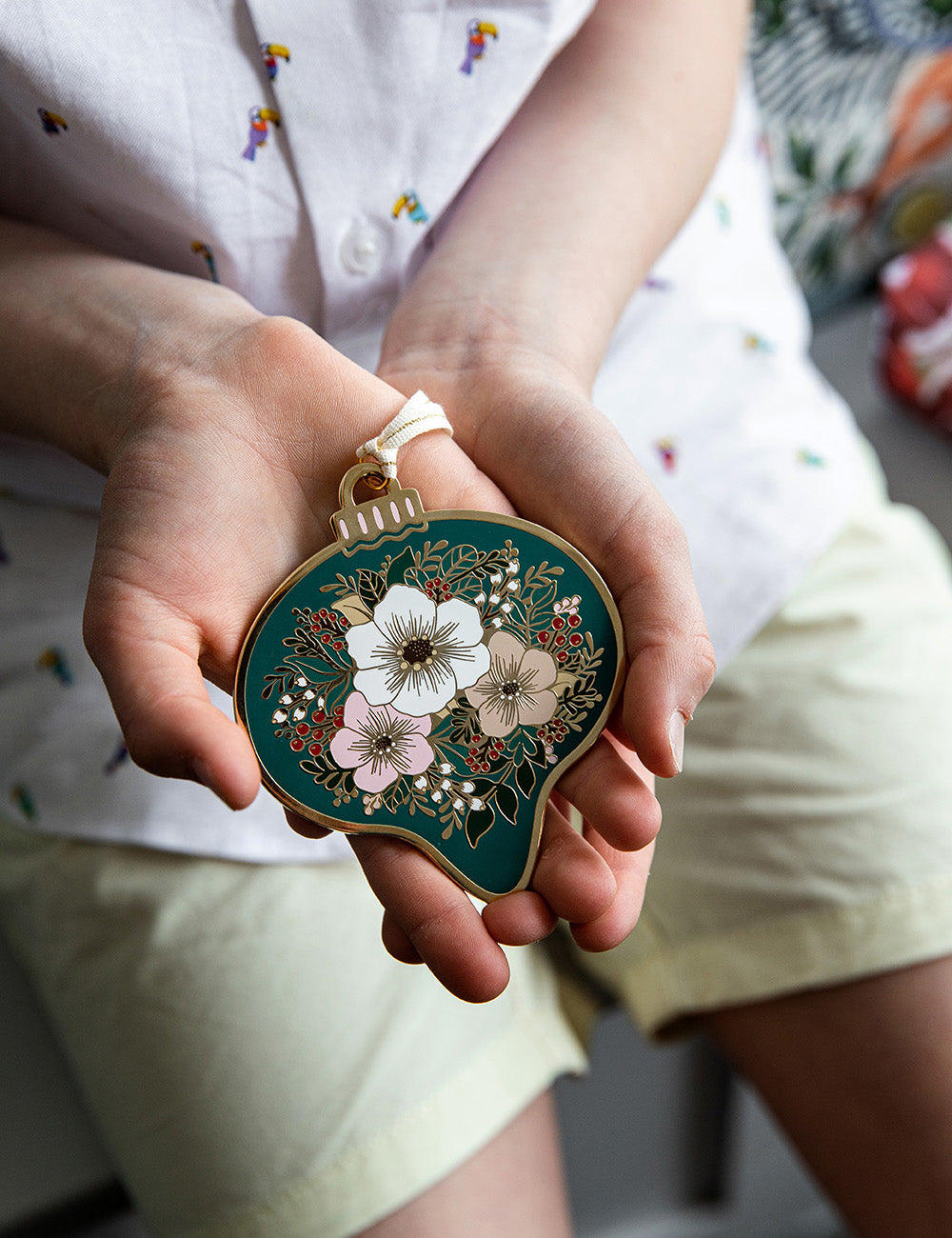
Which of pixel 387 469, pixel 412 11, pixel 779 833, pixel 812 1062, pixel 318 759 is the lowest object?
pixel 812 1062

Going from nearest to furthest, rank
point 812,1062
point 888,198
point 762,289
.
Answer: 1. point 812,1062
2. point 762,289
3. point 888,198

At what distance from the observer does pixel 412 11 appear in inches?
21.5

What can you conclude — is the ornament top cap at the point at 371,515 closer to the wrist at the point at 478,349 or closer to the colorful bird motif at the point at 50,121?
the wrist at the point at 478,349

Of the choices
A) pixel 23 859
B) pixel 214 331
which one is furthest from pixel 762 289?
pixel 23 859

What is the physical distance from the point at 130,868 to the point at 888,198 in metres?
1.13

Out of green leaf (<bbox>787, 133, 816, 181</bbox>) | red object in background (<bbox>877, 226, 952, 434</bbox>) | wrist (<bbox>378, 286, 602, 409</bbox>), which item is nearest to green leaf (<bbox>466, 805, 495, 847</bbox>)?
wrist (<bbox>378, 286, 602, 409</bbox>)

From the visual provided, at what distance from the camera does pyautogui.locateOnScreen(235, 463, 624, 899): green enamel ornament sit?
1.49 ft

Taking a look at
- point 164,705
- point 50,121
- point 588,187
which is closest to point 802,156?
point 588,187

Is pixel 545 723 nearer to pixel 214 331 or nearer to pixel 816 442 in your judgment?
pixel 214 331

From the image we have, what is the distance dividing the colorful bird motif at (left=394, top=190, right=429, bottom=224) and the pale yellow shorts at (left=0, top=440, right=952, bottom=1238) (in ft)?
1.12

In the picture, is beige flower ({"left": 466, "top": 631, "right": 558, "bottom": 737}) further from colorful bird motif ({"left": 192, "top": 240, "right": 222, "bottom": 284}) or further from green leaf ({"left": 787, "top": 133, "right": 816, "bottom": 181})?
green leaf ({"left": 787, "top": 133, "right": 816, "bottom": 181})

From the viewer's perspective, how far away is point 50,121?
0.52 meters

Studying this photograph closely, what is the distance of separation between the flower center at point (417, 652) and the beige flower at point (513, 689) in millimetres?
26

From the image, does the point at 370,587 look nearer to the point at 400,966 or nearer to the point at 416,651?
the point at 416,651
